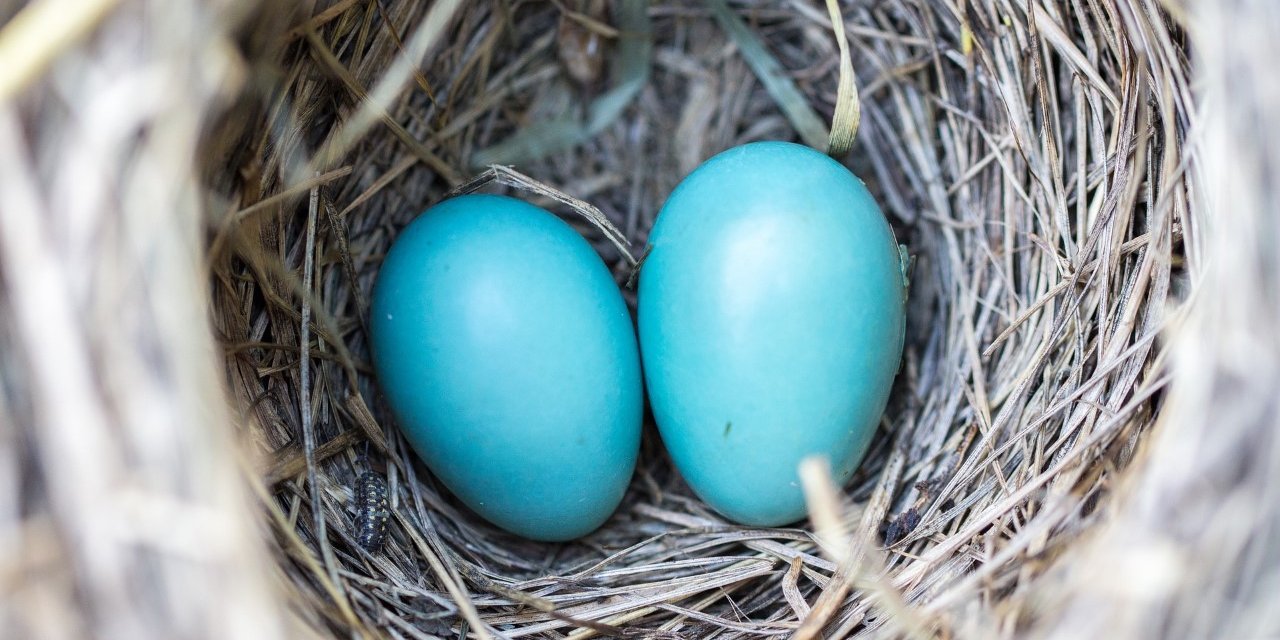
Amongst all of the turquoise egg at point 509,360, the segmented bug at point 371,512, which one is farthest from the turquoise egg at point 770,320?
the segmented bug at point 371,512

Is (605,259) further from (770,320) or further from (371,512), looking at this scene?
(371,512)

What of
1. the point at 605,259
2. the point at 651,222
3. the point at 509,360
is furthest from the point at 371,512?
the point at 651,222

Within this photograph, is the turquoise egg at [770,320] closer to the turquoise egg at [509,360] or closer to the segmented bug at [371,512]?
the turquoise egg at [509,360]

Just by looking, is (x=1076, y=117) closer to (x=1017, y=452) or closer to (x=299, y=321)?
(x=1017, y=452)

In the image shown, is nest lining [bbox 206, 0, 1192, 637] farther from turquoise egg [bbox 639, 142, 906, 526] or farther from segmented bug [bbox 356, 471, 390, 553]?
turquoise egg [bbox 639, 142, 906, 526]

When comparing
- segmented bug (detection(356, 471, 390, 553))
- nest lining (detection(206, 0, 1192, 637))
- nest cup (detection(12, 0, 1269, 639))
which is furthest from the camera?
segmented bug (detection(356, 471, 390, 553))

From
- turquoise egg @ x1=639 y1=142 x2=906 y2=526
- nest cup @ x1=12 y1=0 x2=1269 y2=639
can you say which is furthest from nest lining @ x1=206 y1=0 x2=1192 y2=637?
turquoise egg @ x1=639 y1=142 x2=906 y2=526
